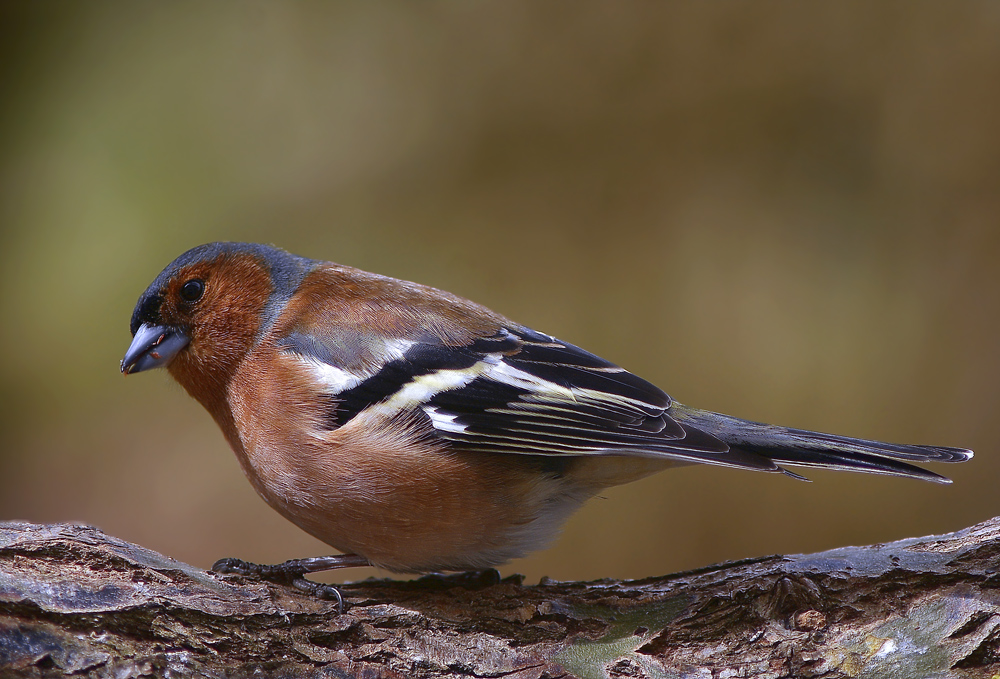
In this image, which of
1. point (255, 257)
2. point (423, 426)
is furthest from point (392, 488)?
point (255, 257)

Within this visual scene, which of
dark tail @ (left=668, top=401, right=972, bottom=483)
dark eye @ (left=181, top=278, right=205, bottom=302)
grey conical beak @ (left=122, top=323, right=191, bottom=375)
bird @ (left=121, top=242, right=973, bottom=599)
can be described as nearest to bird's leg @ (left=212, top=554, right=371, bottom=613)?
bird @ (left=121, top=242, right=973, bottom=599)

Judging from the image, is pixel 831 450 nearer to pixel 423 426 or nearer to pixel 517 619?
pixel 517 619

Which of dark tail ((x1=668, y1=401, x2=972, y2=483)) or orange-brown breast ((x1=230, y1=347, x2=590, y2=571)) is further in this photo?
orange-brown breast ((x1=230, y1=347, x2=590, y2=571))

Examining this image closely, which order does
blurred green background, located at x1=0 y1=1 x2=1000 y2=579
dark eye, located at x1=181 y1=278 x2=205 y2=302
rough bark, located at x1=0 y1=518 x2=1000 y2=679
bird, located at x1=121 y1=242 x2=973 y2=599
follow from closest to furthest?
rough bark, located at x1=0 y1=518 x2=1000 y2=679 < bird, located at x1=121 y1=242 x2=973 y2=599 < dark eye, located at x1=181 y1=278 x2=205 y2=302 < blurred green background, located at x1=0 y1=1 x2=1000 y2=579

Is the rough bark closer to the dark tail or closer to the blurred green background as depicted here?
the dark tail

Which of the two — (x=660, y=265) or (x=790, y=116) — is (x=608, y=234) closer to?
(x=660, y=265)

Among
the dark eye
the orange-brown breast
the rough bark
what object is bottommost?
the rough bark

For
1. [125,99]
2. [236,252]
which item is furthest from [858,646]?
[125,99]

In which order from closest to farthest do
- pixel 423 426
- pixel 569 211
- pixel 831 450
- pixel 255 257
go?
pixel 831 450 → pixel 423 426 → pixel 255 257 → pixel 569 211
